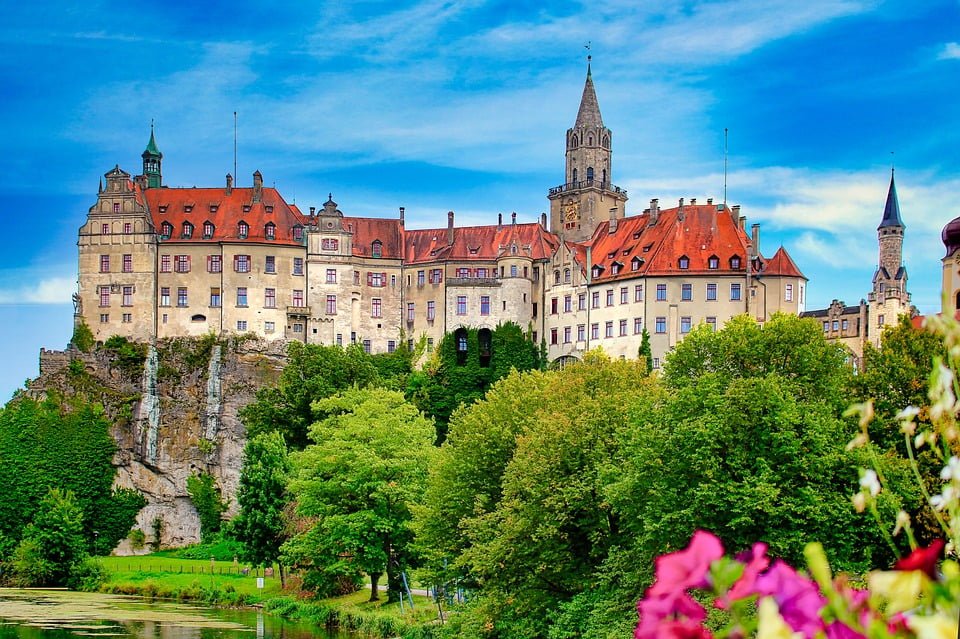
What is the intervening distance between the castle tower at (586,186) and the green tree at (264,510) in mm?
38832

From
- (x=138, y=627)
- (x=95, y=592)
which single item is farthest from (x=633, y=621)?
(x=95, y=592)

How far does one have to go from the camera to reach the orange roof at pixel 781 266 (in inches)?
3312

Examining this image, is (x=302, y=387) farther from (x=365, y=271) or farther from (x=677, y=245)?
(x=677, y=245)

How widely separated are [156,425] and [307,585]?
33089mm

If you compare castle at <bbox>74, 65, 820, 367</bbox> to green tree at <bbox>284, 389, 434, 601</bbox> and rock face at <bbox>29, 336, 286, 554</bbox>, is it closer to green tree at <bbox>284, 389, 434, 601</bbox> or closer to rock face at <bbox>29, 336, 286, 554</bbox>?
rock face at <bbox>29, 336, 286, 554</bbox>

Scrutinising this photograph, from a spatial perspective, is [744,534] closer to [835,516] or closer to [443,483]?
[835,516]

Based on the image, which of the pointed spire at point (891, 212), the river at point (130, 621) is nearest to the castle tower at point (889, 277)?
the pointed spire at point (891, 212)

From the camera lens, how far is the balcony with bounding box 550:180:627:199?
320 ft

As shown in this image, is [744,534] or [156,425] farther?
[156,425]

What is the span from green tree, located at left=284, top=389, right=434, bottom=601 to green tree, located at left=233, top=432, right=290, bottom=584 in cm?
573

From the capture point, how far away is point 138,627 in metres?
50.2

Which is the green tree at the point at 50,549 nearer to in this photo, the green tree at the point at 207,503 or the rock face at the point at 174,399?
the green tree at the point at 207,503

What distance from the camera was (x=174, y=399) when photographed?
8688 cm

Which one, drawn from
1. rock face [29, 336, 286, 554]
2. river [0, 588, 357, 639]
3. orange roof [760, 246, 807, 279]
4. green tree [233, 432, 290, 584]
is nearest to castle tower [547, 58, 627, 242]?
orange roof [760, 246, 807, 279]
